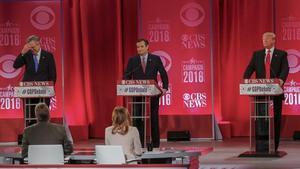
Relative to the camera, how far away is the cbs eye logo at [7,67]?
41.3 feet

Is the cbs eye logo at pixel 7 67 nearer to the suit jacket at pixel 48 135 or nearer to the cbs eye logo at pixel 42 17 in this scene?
the cbs eye logo at pixel 42 17

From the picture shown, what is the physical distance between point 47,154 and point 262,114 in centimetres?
373

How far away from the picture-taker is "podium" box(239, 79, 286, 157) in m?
9.22

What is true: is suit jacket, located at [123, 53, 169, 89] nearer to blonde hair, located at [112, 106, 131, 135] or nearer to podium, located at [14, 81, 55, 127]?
podium, located at [14, 81, 55, 127]

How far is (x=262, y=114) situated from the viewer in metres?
9.48

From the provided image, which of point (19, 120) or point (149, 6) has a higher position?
point (149, 6)

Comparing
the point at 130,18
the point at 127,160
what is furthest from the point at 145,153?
the point at 130,18

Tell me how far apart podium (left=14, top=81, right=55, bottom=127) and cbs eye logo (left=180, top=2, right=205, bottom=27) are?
3.50 meters

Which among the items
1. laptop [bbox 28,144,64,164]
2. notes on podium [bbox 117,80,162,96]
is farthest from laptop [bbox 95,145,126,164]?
notes on podium [bbox 117,80,162,96]

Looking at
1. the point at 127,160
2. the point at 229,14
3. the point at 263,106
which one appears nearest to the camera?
the point at 127,160

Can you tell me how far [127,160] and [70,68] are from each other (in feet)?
22.3

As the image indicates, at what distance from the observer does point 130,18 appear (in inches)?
532

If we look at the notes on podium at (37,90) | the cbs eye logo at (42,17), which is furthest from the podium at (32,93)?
the cbs eye logo at (42,17)

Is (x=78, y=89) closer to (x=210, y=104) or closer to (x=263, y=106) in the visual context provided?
(x=210, y=104)
